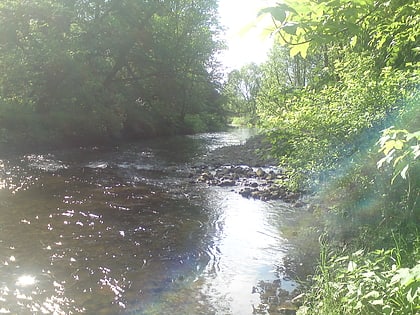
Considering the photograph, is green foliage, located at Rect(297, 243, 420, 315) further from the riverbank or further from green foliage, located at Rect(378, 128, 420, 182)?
the riverbank

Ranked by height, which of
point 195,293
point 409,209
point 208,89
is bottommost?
point 195,293

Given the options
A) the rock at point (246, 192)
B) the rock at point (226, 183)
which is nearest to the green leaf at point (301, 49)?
the rock at point (246, 192)

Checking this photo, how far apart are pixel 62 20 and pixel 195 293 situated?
25.3 metres

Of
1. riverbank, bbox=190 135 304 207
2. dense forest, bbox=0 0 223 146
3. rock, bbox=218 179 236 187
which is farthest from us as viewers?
dense forest, bbox=0 0 223 146

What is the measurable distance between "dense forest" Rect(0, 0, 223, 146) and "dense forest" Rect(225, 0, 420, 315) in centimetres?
1812

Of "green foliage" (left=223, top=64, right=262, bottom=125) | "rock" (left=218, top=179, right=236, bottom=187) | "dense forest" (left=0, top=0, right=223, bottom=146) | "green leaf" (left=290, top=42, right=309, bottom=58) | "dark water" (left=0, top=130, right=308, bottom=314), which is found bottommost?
"dark water" (left=0, top=130, right=308, bottom=314)

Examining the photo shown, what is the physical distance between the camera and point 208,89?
45.2m

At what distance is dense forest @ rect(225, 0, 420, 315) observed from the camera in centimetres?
277

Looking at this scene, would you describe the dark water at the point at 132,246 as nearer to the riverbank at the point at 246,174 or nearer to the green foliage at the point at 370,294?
the riverbank at the point at 246,174

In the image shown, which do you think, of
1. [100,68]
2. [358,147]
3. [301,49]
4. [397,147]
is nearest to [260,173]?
[358,147]

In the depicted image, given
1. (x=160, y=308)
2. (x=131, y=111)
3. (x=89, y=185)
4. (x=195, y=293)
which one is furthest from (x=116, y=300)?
(x=131, y=111)

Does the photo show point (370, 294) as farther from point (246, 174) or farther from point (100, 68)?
point (100, 68)

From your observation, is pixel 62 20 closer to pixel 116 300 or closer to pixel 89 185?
pixel 89 185

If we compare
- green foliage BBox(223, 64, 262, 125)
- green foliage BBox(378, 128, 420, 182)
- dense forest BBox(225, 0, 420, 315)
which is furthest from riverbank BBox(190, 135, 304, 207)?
green foliage BBox(223, 64, 262, 125)
